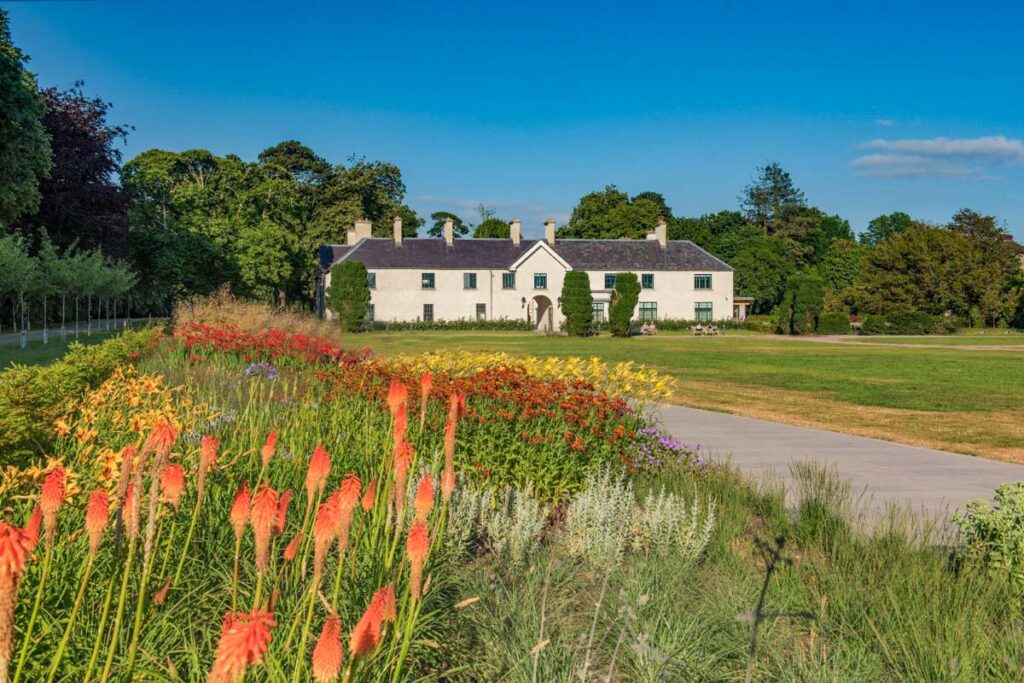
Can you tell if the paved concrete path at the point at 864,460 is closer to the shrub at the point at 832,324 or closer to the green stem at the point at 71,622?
the green stem at the point at 71,622

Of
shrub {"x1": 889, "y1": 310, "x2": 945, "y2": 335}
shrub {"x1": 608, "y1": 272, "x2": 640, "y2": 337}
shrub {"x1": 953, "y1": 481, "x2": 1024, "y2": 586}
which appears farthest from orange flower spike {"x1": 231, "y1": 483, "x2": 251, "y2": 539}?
shrub {"x1": 889, "y1": 310, "x2": 945, "y2": 335}

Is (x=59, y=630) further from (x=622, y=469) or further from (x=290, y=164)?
(x=290, y=164)

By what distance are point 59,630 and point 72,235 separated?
3994 centimetres

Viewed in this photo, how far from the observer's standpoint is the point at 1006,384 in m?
19.6

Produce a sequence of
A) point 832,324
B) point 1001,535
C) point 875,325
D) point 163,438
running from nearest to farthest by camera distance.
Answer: point 163,438 → point 1001,535 → point 832,324 → point 875,325

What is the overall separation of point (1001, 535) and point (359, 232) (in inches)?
2565

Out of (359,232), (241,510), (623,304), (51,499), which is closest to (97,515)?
(51,499)

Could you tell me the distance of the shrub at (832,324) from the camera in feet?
193

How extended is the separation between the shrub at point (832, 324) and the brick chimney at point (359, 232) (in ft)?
118

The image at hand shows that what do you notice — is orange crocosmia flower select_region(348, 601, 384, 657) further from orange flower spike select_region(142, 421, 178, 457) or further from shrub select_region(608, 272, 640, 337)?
shrub select_region(608, 272, 640, 337)

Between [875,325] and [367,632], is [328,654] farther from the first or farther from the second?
[875,325]

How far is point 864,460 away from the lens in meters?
9.22

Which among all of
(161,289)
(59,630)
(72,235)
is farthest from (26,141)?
(161,289)

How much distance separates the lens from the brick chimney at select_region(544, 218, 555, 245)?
66.4m
